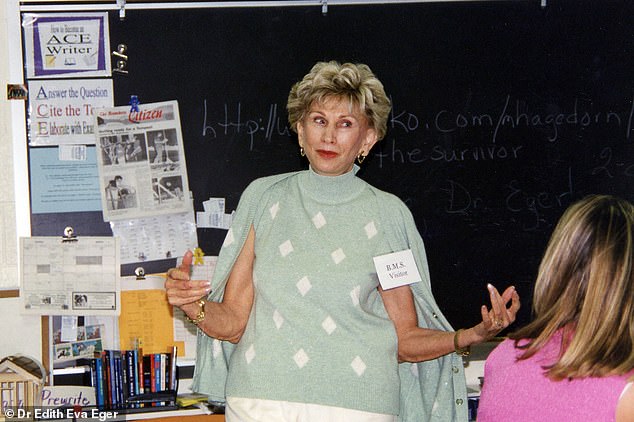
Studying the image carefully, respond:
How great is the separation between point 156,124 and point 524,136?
1.45 metres

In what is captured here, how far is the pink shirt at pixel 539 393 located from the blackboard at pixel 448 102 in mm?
1537

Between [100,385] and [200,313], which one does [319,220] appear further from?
[100,385]

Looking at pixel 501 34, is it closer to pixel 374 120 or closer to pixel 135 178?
pixel 374 120

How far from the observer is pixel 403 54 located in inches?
136

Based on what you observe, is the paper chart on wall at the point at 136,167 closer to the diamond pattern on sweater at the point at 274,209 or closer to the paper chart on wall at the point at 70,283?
the paper chart on wall at the point at 70,283

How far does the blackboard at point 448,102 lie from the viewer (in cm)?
337

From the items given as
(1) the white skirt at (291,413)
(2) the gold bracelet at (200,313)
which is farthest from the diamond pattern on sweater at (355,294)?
(2) the gold bracelet at (200,313)

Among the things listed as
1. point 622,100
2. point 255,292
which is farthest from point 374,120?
point 622,100

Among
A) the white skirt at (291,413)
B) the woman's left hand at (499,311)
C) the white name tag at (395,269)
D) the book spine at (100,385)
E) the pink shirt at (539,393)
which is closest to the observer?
the pink shirt at (539,393)

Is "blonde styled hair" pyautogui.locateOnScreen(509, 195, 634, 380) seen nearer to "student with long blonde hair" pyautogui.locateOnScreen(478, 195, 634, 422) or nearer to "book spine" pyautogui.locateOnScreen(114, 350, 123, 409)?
"student with long blonde hair" pyautogui.locateOnScreen(478, 195, 634, 422)

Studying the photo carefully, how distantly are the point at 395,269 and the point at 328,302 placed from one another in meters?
0.23

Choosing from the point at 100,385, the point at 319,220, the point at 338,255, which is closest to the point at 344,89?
the point at 319,220

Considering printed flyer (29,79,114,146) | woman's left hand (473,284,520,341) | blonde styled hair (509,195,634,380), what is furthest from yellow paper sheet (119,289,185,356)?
blonde styled hair (509,195,634,380)

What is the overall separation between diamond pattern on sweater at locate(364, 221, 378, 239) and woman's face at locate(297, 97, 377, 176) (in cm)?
18
